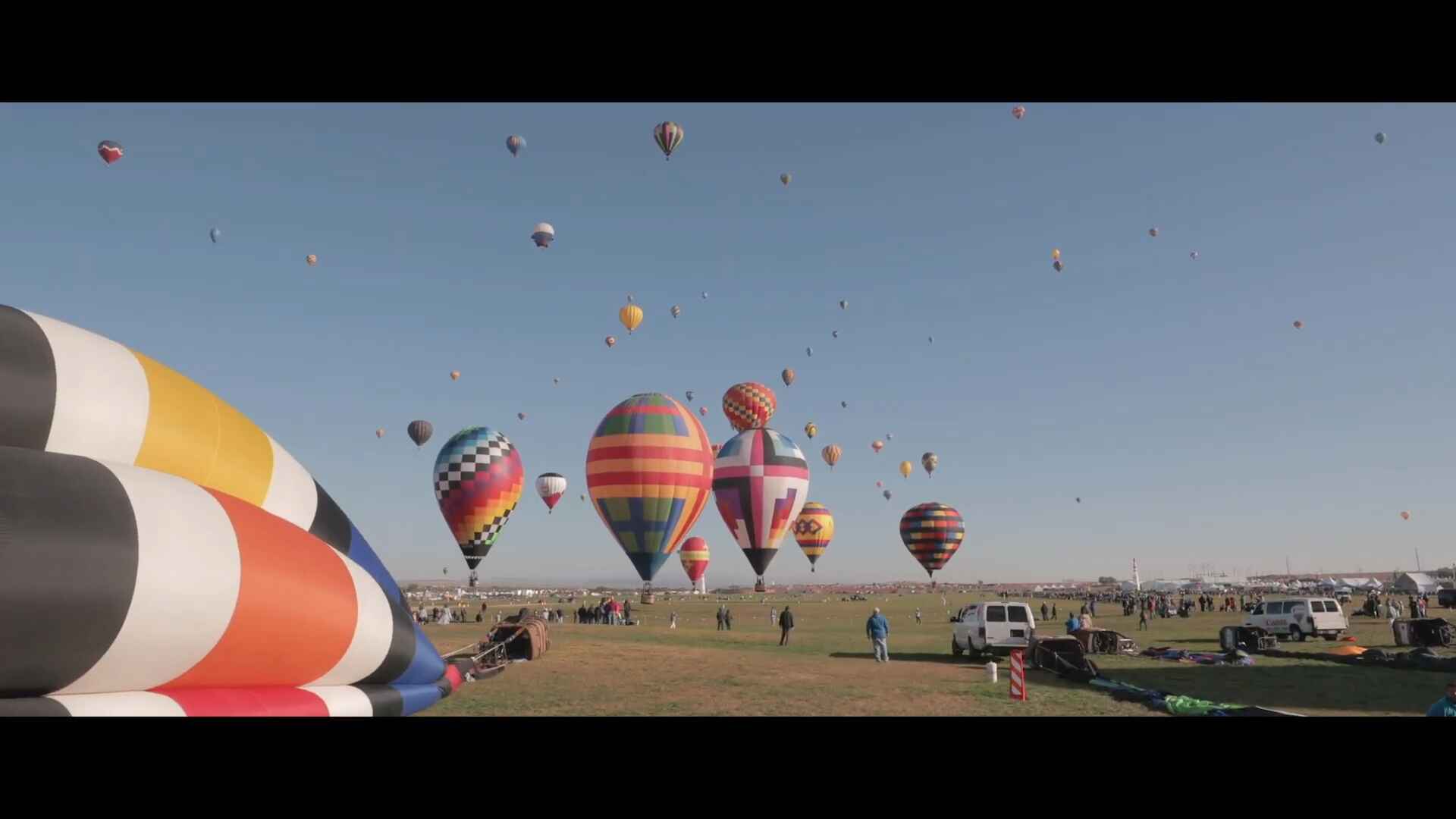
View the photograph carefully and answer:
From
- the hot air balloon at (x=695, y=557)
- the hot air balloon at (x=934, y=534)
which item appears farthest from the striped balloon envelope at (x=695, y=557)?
the hot air balloon at (x=934, y=534)

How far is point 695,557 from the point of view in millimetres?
75562

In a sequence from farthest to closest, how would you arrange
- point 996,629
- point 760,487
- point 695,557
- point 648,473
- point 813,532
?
point 695,557
point 813,532
point 760,487
point 648,473
point 996,629

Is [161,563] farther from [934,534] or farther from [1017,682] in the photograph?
[934,534]

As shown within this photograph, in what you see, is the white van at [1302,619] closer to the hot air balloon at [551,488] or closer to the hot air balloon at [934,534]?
the hot air balloon at [934,534]

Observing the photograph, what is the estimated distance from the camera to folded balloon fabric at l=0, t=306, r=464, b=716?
5.71 metres

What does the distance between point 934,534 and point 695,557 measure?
25285mm

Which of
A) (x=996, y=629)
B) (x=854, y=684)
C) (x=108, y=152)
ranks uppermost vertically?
(x=108, y=152)

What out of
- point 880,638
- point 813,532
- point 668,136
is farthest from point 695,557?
point 880,638

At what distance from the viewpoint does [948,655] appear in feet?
77.8

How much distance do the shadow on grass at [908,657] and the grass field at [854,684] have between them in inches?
1.7
